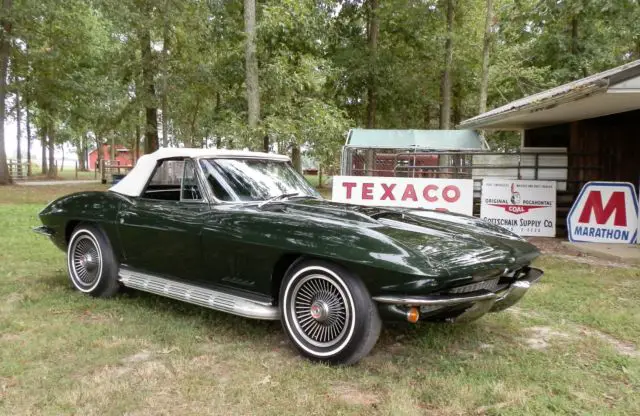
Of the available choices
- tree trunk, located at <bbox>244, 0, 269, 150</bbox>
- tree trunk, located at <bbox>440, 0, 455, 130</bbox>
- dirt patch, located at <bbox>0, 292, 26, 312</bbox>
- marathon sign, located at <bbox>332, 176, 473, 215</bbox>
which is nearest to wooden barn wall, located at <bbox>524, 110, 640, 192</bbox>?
marathon sign, located at <bbox>332, 176, 473, 215</bbox>

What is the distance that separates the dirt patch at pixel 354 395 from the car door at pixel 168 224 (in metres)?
1.55

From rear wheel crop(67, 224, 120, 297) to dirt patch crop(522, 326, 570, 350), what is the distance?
144 inches

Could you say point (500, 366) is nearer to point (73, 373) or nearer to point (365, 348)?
point (365, 348)

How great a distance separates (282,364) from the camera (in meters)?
3.52

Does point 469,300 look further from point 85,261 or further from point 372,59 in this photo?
point 372,59

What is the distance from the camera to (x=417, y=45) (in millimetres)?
23297

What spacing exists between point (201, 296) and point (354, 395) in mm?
1530

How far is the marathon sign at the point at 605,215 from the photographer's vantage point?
328 inches

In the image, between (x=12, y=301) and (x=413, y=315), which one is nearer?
(x=413, y=315)

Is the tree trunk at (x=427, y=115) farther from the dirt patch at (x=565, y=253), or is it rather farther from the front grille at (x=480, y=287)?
the front grille at (x=480, y=287)

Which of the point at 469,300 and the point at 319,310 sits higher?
the point at 469,300

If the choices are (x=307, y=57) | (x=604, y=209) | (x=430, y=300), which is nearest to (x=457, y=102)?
(x=307, y=57)

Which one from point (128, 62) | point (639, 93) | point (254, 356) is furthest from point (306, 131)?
point (128, 62)

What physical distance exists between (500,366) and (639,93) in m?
5.49
